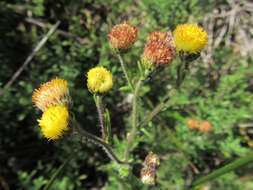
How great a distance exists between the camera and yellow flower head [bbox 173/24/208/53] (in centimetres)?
231

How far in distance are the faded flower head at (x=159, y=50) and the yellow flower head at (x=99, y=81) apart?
0.22 metres

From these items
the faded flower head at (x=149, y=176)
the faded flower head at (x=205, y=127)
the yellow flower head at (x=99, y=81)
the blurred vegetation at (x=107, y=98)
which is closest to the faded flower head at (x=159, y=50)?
the yellow flower head at (x=99, y=81)

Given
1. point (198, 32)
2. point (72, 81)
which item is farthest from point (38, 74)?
point (198, 32)

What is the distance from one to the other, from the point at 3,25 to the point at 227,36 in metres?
2.11

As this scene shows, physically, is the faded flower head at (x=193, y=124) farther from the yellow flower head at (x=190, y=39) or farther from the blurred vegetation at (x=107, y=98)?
the yellow flower head at (x=190, y=39)

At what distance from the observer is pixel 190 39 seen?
231 centimetres

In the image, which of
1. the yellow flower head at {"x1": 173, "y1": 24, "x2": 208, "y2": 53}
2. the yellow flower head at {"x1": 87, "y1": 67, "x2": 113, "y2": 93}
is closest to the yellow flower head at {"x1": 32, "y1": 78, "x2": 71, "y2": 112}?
the yellow flower head at {"x1": 87, "y1": 67, "x2": 113, "y2": 93}

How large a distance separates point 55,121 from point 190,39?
2.52ft

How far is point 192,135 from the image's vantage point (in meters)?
3.68

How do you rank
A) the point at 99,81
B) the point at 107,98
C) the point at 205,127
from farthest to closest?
the point at 107,98
the point at 205,127
the point at 99,81

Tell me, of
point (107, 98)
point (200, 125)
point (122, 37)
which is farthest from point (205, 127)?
point (122, 37)

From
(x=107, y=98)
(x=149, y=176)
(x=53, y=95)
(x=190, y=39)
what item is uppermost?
(x=53, y=95)

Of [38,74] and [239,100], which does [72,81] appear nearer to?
[38,74]

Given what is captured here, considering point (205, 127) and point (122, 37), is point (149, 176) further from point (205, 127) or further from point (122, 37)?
point (205, 127)
